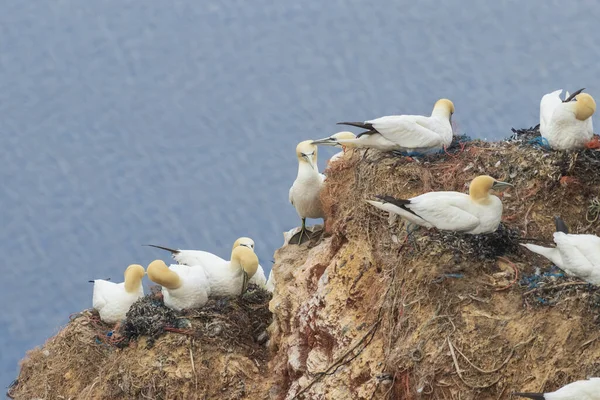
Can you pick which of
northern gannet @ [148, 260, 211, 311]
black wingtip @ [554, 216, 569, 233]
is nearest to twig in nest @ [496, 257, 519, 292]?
black wingtip @ [554, 216, 569, 233]

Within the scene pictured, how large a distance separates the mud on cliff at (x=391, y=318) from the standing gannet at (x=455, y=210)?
0.10 m

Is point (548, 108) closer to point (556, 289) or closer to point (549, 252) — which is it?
point (549, 252)

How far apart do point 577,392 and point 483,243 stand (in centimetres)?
168

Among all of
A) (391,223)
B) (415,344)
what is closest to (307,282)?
(391,223)

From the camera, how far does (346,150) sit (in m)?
12.0

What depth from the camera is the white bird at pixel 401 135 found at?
11.2 meters

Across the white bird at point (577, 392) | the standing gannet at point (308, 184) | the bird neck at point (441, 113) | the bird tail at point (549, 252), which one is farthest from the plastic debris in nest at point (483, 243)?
the standing gannet at point (308, 184)

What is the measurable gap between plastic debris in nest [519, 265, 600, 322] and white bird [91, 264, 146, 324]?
4534 mm

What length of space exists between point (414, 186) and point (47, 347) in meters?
4.30

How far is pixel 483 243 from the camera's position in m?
9.77

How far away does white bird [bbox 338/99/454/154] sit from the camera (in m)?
11.2

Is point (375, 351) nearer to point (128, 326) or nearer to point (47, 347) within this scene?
point (128, 326)

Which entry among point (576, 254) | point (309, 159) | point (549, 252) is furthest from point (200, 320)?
point (576, 254)

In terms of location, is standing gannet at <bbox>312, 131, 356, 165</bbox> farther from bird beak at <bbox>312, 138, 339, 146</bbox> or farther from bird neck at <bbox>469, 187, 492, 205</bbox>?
bird neck at <bbox>469, 187, 492, 205</bbox>
